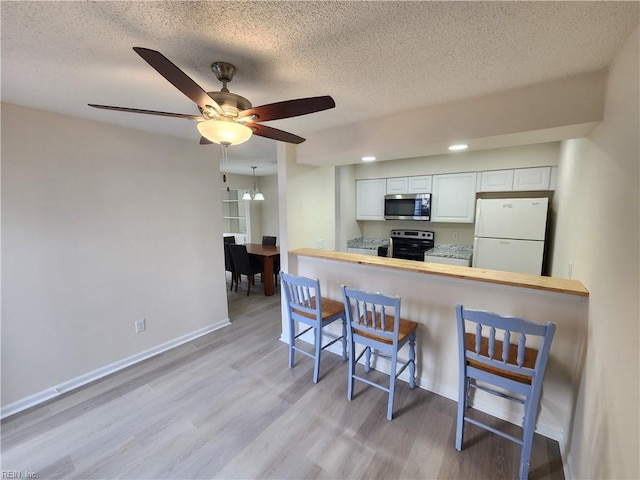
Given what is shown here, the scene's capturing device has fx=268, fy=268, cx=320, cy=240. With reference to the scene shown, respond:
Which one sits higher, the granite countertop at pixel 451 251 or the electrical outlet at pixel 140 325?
the granite countertop at pixel 451 251

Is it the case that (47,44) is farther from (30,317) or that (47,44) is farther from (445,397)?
(445,397)

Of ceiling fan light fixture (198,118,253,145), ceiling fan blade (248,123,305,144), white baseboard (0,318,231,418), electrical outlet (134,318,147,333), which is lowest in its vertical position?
white baseboard (0,318,231,418)

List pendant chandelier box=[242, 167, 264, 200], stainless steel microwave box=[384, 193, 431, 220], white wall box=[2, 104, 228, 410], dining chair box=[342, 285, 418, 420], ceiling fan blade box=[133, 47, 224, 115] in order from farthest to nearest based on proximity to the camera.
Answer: pendant chandelier box=[242, 167, 264, 200], stainless steel microwave box=[384, 193, 431, 220], white wall box=[2, 104, 228, 410], dining chair box=[342, 285, 418, 420], ceiling fan blade box=[133, 47, 224, 115]

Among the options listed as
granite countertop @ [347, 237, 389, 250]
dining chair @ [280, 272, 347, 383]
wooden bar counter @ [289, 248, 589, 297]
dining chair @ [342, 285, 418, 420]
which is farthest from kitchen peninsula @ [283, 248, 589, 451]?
granite countertop @ [347, 237, 389, 250]

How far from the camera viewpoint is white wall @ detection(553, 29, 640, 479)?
990mm

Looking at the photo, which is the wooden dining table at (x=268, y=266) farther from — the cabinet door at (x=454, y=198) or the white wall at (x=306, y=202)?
the cabinet door at (x=454, y=198)

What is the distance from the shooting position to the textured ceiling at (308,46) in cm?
102

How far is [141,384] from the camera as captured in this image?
2.41 metres

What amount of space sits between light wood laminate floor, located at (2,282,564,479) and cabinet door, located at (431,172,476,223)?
7.96 feet

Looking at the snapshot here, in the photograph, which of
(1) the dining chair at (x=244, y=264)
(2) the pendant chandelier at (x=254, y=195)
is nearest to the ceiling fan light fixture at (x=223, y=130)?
(1) the dining chair at (x=244, y=264)

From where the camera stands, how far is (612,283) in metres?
1.21

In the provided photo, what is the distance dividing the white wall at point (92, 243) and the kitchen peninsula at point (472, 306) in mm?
1592

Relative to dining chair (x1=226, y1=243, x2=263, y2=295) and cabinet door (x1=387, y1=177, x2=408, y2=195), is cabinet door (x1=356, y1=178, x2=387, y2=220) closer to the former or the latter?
cabinet door (x1=387, y1=177, x2=408, y2=195)

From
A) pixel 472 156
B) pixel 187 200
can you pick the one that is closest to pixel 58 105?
pixel 187 200
